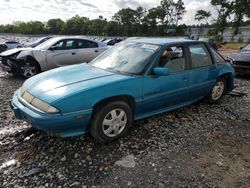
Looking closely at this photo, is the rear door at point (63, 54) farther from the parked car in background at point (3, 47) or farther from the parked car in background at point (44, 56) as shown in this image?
the parked car in background at point (3, 47)

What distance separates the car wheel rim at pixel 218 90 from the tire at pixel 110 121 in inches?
101

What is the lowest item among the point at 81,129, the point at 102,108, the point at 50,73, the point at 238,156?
the point at 238,156

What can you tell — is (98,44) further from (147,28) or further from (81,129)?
(147,28)

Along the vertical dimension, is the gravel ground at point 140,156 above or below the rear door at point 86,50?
below

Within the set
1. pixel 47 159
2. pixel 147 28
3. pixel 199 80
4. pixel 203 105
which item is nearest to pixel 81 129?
pixel 47 159

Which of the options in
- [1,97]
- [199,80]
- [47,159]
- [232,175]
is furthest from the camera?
[1,97]

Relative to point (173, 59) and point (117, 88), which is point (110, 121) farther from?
point (173, 59)

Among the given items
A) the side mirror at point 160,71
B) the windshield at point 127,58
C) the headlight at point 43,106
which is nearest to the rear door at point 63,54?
the windshield at point 127,58

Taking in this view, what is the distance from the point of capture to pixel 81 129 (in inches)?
126

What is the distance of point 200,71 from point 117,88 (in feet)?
6.79

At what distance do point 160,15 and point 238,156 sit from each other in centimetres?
7952

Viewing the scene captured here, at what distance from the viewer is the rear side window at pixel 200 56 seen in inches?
179

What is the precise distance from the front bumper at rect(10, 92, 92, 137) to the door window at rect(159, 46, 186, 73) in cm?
165

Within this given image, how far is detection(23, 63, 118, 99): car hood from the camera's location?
10.9ft
